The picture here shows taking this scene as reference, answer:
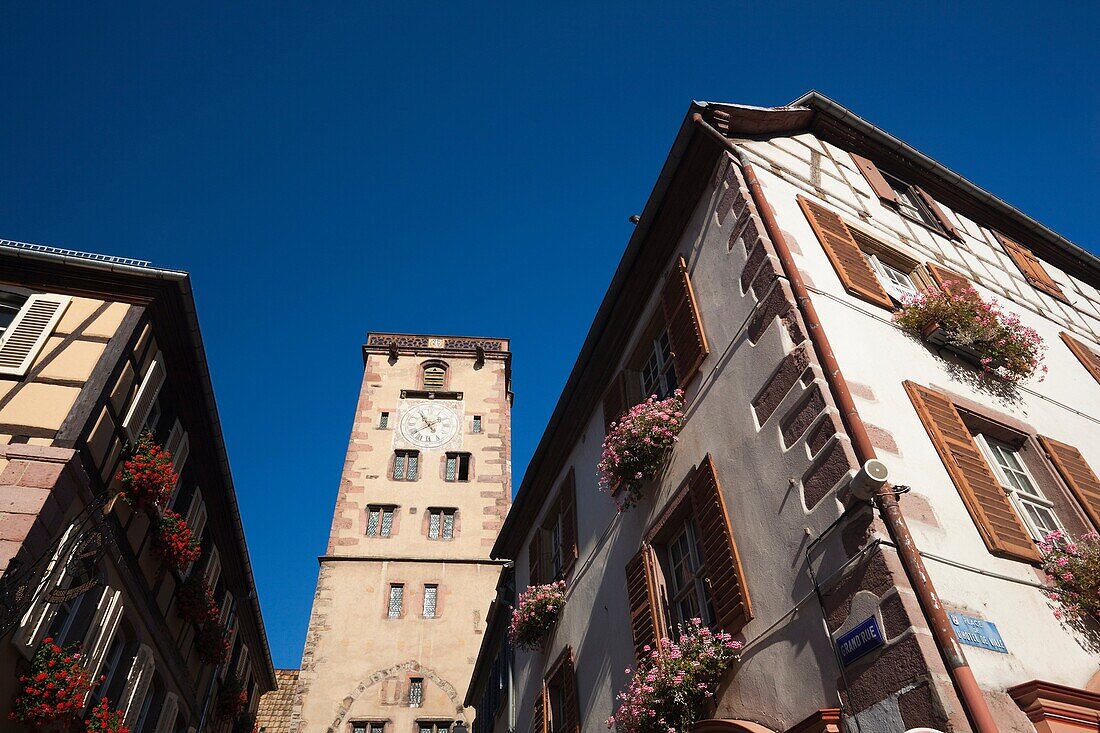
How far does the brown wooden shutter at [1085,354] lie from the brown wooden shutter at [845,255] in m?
3.41

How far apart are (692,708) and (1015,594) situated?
2.89 metres

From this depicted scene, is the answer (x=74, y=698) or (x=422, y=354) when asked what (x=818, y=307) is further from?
→ (x=422, y=354)

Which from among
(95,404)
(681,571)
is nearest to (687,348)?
(681,571)

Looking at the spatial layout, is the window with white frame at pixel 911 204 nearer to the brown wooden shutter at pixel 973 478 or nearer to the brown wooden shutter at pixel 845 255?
the brown wooden shutter at pixel 845 255

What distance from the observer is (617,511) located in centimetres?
1019

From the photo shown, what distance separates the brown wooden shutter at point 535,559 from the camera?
13.8 meters

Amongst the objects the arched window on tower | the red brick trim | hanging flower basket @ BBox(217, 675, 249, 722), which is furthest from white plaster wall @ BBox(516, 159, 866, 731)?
the arched window on tower

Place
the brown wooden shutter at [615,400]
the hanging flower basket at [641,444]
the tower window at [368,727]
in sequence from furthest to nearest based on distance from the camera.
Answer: the tower window at [368,727] < the brown wooden shutter at [615,400] < the hanging flower basket at [641,444]

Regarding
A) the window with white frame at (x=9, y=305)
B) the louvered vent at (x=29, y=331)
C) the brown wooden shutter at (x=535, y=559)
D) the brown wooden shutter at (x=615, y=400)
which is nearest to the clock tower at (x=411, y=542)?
the brown wooden shutter at (x=535, y=559)

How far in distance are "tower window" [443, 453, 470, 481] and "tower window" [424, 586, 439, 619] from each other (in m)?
4.49

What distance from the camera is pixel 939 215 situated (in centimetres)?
1138

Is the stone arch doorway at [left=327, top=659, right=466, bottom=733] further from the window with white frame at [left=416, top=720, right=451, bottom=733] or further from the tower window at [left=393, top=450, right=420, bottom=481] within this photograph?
the tower window at [left=393, top=450, right=420, bottom=481]

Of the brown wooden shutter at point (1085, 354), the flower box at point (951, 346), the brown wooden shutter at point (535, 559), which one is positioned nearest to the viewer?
the flower box at point (951, 346)

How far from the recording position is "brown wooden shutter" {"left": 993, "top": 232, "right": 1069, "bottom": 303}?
37.7 feet
